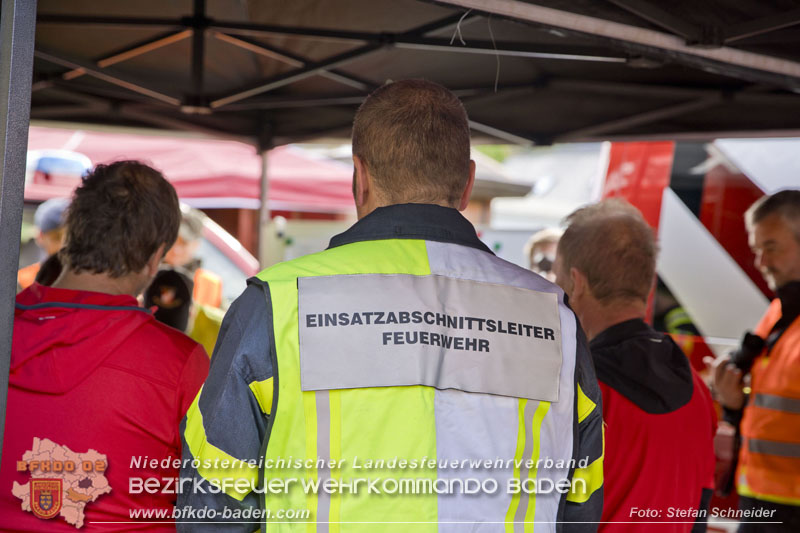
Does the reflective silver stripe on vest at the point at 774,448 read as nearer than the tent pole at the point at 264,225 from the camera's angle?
Yes

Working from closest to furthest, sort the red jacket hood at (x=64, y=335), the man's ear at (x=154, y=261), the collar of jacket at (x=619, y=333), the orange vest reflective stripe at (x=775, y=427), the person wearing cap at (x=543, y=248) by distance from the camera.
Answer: the red jacket hood at (x=64, y=335), the man's ear at (x=154, y=261), the collar of jacket at (x=619, y=333), the orange vest reflective stripe at (x=775, y=427), the person wearing cap at (x=543, y=248)

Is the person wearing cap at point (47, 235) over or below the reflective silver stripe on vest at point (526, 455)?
below

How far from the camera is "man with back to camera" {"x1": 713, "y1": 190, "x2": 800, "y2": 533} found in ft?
9.64

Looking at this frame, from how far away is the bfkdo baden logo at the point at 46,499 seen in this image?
5.77 ft

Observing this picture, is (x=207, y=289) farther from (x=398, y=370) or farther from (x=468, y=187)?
(x=398, y=370)

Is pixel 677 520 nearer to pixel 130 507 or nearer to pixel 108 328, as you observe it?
pixel 130 507

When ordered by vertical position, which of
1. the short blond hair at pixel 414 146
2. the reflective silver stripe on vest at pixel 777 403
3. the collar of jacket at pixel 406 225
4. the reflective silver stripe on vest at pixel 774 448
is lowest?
the reflective silver stripe on vest at pixel 774 448

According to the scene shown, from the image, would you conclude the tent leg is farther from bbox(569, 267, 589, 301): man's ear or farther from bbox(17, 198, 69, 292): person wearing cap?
bbox(569, 267, 589, 301): man's ear

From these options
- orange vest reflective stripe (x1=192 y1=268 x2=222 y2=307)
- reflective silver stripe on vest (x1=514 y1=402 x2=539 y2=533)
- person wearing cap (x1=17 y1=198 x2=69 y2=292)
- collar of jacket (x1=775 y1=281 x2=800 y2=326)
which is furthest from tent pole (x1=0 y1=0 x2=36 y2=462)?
orange vest reflective stripe (x1=192 y1=268 x2=222 y2=307)

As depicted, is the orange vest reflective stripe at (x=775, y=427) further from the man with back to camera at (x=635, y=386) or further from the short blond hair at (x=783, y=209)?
the man with back to camera at (x=635, y=386)

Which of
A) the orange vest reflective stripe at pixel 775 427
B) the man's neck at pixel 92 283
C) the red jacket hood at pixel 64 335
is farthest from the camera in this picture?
the orange vest reflective stripe at pixel 775 427

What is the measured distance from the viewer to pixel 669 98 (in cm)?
357

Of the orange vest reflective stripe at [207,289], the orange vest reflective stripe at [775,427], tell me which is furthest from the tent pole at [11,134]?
the orange vest reflective stripe at [207,289]

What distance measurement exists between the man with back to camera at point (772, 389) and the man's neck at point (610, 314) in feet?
3.46
